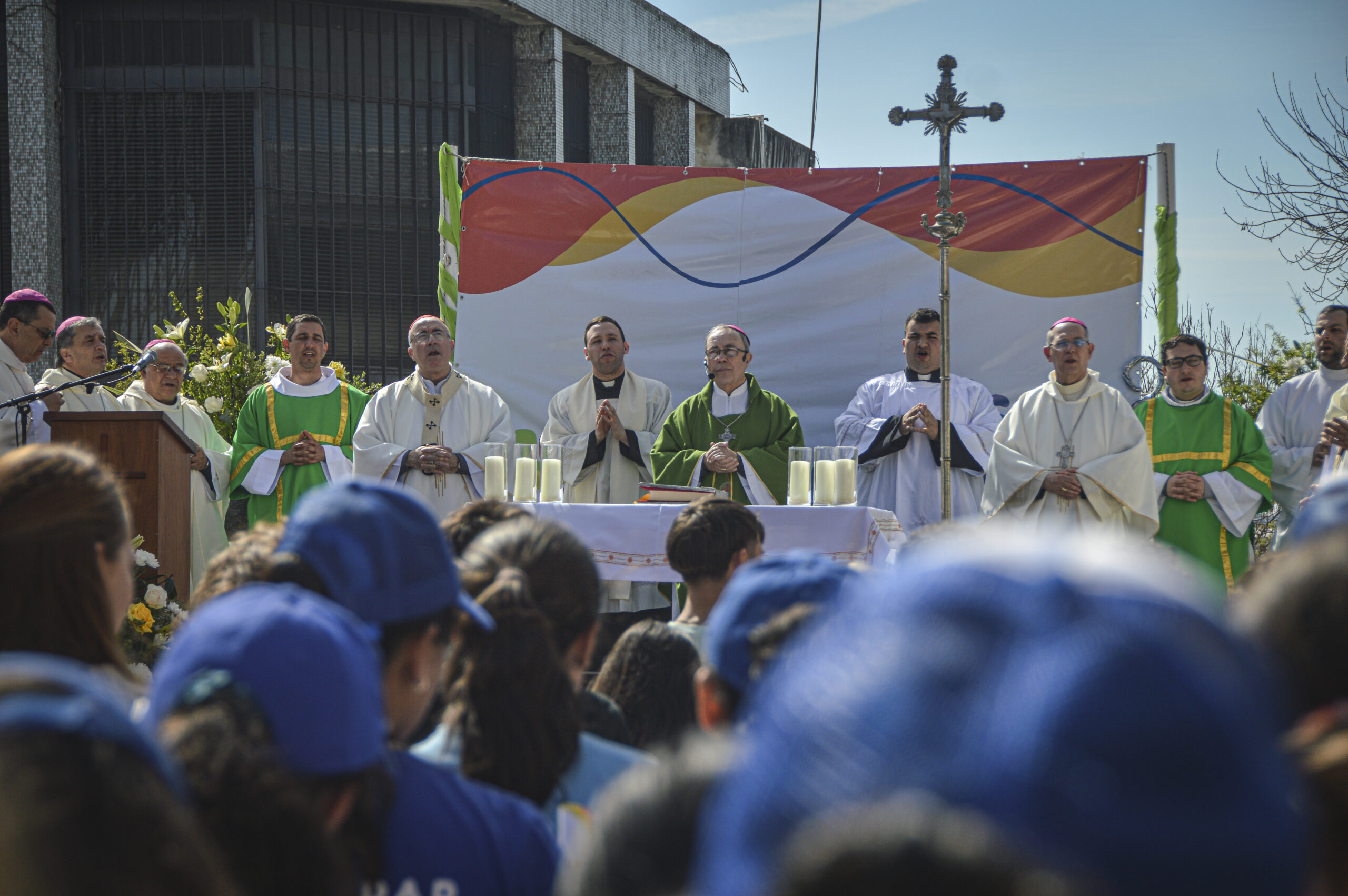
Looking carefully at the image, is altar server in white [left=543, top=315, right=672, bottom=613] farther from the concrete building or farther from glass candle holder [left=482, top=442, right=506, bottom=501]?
the concrete building

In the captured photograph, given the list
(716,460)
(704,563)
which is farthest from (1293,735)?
(716,460)

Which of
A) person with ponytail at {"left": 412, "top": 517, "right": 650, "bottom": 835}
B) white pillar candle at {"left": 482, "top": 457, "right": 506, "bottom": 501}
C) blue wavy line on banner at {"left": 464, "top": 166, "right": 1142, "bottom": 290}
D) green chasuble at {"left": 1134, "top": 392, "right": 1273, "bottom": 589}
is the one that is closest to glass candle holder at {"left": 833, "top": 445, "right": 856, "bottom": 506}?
white pillar candle at {"left": 482, "top": 457, "right": 506, "bottom": 501}

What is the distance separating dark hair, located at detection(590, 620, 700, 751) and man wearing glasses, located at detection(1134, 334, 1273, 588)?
5.64m

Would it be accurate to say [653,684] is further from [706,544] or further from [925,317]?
[925,317]

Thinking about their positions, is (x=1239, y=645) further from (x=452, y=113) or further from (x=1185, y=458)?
(x=452, y=113)

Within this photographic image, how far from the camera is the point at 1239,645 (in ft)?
1.93

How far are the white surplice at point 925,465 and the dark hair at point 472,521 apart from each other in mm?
4950

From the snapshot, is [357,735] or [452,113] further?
[452,113]

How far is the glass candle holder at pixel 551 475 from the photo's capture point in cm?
670

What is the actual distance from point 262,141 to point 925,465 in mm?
12243

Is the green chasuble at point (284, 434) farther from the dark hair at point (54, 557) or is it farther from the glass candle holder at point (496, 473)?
the dark hair at point (54, 557)

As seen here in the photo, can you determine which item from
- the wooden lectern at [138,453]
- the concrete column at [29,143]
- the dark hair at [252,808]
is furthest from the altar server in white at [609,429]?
the concrete column at [29,143]

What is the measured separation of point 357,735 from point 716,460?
588 cm

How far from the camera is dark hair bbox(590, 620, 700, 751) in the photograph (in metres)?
2.51
